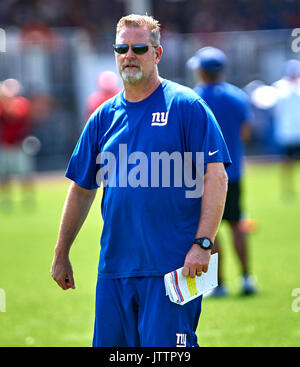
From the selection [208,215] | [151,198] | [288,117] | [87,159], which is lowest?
[208,215]

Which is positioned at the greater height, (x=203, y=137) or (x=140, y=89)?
(x=140, y=89)

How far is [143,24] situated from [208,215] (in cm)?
114

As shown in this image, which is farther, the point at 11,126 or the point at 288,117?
the point at 11,126

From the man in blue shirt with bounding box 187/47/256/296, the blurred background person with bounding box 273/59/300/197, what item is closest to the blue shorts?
the man in blue shirt with bounding box 187/47/256/296

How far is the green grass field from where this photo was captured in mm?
6512

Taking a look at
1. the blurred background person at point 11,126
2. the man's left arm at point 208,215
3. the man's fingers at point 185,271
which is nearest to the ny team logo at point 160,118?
the man's left arm at point 208,215

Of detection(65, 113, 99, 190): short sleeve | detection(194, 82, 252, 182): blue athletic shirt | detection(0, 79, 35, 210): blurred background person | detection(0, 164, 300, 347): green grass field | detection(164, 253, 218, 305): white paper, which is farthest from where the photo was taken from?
detection(0, 79, 35, 210): blurred background person

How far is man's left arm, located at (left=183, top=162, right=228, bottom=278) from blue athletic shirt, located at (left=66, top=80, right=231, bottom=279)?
9cm

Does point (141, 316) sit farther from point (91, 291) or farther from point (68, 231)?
point (91, 291)

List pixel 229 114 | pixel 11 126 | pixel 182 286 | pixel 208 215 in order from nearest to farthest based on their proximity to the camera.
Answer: pixel 182 286 < pixel 208 215 < pixel 229 114 < pixel 11 126

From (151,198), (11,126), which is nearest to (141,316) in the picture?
(151,198)

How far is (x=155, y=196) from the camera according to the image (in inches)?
169

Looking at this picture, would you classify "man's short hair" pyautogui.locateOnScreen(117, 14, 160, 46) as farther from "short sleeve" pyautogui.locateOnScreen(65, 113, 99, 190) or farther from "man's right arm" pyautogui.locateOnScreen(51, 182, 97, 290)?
"man's right arm" pyautogui.locateOnScreen(51, 182, 97, 290)

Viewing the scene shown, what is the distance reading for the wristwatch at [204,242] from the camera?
164 inches
